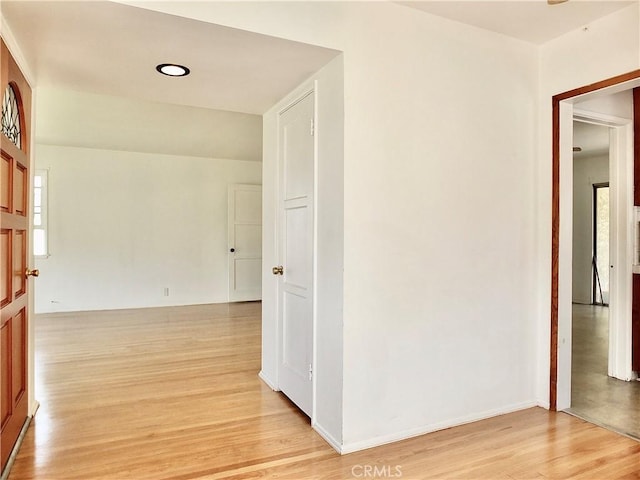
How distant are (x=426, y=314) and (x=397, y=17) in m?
1.71

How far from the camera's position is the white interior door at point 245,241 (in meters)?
7.33

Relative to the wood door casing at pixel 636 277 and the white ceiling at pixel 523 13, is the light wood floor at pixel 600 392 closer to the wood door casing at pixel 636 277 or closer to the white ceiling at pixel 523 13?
the wood door casing at pixel 636 277

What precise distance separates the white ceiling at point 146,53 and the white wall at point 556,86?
1.55 meters

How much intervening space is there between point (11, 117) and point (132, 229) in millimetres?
4537

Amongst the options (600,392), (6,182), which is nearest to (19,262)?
(6,182)

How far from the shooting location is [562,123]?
2816mm

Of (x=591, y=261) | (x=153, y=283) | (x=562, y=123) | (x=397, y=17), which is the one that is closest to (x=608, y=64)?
(x=562, y=123)

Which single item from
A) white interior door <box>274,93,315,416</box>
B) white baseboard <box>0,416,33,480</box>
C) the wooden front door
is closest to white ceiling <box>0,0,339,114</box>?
the wooden front door

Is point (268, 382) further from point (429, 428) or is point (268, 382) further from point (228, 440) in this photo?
point (429, 428)

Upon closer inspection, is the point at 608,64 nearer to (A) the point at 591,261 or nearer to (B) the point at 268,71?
(B) the point at 268,71

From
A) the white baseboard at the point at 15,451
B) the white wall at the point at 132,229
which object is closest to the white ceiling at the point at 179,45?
the white baseboard at the point at 15,451

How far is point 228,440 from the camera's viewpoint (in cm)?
244

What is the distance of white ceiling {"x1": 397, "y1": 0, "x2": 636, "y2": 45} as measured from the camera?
2.38 metres

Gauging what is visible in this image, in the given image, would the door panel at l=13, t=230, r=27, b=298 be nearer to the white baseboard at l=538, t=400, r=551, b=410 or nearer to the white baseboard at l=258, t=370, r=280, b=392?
the white baseboard at l=258, t=370, r=280, b=392
